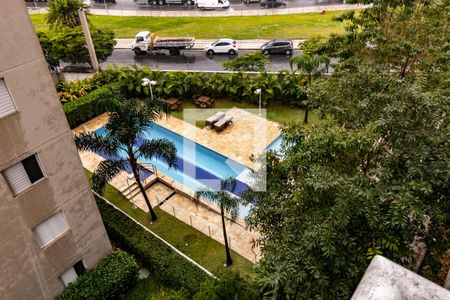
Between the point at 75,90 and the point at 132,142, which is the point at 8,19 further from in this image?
the point at 75,90

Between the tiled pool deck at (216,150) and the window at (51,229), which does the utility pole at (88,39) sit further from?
the window at (51,229)

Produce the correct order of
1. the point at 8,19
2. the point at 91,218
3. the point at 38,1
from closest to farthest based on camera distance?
the point at 8,19 < the point at 91,218 < the point at 38,1

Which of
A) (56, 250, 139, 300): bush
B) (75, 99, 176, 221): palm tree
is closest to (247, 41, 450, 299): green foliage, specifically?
(75, 99, 176, 221): palm tree

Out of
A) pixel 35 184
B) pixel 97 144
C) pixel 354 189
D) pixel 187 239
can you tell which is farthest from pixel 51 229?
pixel 354 189

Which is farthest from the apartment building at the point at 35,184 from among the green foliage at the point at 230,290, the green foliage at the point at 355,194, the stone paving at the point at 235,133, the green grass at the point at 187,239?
the stone paving at the point at 235,133

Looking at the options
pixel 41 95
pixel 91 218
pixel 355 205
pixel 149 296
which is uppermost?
pixel 41 95

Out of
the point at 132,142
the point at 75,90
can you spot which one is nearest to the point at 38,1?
the point at 75,90

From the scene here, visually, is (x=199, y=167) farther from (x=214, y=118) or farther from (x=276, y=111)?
(x=276, y=111)

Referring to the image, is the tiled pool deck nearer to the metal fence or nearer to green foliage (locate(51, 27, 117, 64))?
the metal fence
